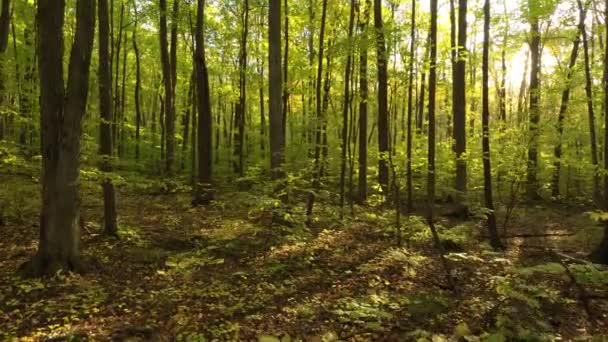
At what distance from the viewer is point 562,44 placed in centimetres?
2441

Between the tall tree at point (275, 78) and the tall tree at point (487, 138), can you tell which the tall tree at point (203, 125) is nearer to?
the tall tree at point (275, 78)

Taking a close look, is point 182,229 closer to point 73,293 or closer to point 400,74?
point 73,293

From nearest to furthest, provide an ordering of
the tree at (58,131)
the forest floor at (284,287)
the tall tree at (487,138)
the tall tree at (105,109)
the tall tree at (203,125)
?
the forest floor at (284,287) → the tree at (58,131) → the tall tree at (105,109) → the tall tree at (487,138) → the tall tree at (203,125)

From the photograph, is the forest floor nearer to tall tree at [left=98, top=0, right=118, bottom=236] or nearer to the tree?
the tree

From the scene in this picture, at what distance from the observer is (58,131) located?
6.79 metres

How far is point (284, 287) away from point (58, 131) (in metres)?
4.30

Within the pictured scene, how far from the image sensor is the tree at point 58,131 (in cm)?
673

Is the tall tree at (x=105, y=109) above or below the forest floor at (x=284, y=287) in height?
above

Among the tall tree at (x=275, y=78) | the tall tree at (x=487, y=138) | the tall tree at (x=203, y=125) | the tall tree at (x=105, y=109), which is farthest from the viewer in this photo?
the tall tree at (x=203, y=125)

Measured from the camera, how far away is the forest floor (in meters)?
5.29

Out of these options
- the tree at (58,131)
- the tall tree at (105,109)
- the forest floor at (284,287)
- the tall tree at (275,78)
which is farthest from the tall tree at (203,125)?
the tree at (58,131)

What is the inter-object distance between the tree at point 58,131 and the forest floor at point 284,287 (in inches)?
18.1

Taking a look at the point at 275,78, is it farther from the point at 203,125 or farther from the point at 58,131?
the point at 58,131

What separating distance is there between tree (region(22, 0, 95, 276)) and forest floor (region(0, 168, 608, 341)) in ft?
1.51
